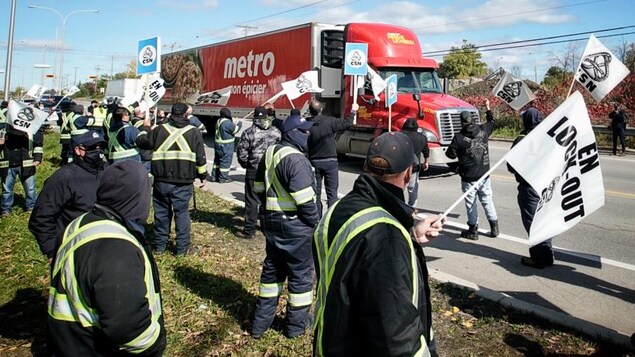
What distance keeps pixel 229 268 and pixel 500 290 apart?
321 centimetres

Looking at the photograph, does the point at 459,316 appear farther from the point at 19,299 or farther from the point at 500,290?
the point at 19,299

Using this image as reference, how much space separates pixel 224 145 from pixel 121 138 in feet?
10.9

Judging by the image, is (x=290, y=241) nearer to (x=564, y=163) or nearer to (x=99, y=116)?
(x=564, y=163)

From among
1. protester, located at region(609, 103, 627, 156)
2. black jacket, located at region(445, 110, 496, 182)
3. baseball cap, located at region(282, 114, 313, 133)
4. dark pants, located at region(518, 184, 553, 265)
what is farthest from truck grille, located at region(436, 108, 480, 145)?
protester, located at region(609, 103, 627, 156)

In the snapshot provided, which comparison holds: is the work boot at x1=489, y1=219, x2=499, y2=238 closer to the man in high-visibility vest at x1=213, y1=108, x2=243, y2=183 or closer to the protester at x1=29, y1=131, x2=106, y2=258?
the protester at x1=29, y1=131, x2=106, y2=258

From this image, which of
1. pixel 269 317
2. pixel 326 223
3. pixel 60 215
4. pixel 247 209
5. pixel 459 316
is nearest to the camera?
pixel 326 223

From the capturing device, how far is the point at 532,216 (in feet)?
20.1

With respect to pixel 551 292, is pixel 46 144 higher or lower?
higher

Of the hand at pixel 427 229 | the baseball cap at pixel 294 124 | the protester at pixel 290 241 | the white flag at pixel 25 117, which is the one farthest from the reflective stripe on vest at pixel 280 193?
the white flag at pixel 25 117

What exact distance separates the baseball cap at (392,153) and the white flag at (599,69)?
3.44 metres

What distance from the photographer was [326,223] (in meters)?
2.28

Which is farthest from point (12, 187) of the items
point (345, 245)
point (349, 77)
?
point (349, 77)

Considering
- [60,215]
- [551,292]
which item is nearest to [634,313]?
[551,292]

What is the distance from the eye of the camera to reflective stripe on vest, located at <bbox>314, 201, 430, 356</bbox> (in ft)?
6.64
